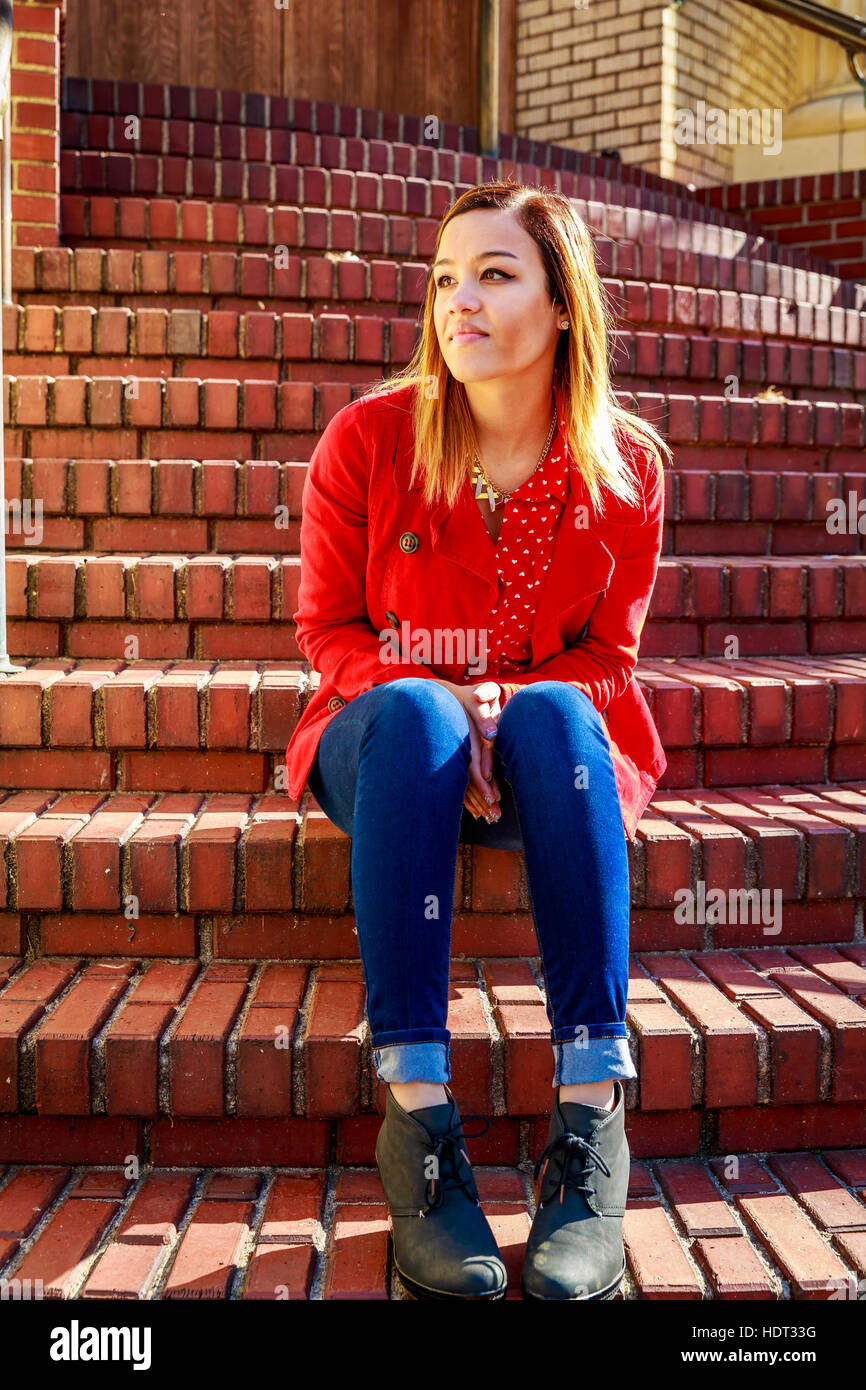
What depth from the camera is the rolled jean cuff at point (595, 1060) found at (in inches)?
52.4

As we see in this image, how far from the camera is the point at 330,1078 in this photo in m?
1.53

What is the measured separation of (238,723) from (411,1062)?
823 millimetres

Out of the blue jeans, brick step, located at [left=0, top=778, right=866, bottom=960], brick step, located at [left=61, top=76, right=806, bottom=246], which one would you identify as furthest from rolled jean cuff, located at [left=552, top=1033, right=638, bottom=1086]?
brick step, located at [left=61, top=76, right=806, bottom=246]

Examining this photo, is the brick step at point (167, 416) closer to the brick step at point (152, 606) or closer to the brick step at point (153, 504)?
the brick step at point (153, 504)

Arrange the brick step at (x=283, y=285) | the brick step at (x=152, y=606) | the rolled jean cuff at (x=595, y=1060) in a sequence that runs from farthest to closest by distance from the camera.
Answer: the brick step at (x=283, y=285)
the brick step at (x=152, y=606)
the rolled jean cuff at (x=595, y=1060)

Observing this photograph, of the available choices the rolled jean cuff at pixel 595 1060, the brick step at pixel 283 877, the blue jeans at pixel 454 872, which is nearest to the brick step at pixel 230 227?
the brick step at pixel 283 877

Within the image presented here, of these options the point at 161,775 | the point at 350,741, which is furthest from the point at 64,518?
the point at 350,741

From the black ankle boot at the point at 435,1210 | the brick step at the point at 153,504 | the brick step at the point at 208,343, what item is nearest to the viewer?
the black ankle boot at the point at 435,1210

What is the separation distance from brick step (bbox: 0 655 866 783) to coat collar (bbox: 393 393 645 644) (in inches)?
17.8

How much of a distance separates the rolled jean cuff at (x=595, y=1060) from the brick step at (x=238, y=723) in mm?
747

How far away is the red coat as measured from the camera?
1.67 metres

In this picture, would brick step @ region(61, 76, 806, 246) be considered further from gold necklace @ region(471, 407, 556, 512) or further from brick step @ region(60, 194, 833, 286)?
gold necklace @ region(471, 407, 556, 512)
